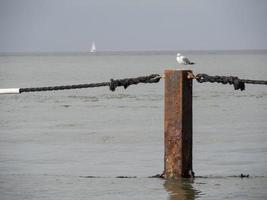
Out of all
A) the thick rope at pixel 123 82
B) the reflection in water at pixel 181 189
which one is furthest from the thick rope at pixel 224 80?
the reflection in water at pixel 181 189

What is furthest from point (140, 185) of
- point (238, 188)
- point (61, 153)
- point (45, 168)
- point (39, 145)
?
point (39, 145)

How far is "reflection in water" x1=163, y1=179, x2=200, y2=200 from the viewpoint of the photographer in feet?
33.2

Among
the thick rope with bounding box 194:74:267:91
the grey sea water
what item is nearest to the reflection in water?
the grey sea water

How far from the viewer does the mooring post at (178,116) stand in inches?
400

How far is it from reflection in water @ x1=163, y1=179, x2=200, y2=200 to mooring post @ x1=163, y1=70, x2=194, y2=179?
23 centimetres

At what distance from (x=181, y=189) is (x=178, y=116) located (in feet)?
2.78

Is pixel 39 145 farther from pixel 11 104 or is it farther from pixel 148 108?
pixel 11 104

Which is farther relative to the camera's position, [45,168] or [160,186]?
[45,168]

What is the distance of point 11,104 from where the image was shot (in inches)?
1264

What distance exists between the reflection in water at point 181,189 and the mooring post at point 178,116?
0.23m

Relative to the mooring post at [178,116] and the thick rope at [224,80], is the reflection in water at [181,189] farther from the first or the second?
the thick rope at [224,80]

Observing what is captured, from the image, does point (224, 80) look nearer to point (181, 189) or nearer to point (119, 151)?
point (181, 189)

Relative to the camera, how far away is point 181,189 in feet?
33.9

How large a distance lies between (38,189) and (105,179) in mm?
1211
